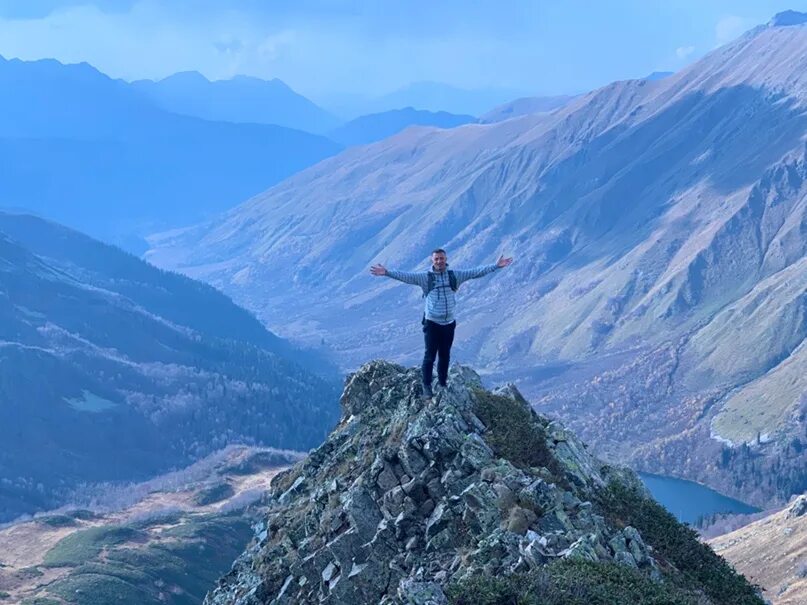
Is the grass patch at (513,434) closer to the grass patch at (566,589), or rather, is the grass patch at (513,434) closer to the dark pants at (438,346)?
the dark pants at (438,346)

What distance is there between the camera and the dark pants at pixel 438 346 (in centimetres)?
3222

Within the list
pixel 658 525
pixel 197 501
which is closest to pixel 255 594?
pixel 658 525

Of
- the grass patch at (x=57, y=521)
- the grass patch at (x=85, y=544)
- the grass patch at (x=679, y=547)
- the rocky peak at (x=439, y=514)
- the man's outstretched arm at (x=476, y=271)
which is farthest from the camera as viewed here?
the grass patch at (x=57, y=521)

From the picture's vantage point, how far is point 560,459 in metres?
33.5

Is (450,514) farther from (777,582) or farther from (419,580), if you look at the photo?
(777,582)

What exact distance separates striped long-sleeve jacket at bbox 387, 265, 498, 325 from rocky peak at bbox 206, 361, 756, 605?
297 cm

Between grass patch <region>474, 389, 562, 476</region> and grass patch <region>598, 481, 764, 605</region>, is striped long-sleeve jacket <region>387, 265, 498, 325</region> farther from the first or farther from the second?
grass patch <region>598, 481, 764, 605</region>

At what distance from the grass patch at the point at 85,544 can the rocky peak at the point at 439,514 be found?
96.3 m

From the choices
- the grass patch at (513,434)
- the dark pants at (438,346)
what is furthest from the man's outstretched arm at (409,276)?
the grass patch at (513,434)

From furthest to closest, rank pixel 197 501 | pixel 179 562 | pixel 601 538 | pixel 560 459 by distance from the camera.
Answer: pixel 197 501 < pixel 179 562 < pixel 560 459 < pixel 601 538

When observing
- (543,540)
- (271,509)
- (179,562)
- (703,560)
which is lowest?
(703,560)

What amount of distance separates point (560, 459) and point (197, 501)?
496 feet

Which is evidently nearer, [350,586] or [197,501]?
[350,586]

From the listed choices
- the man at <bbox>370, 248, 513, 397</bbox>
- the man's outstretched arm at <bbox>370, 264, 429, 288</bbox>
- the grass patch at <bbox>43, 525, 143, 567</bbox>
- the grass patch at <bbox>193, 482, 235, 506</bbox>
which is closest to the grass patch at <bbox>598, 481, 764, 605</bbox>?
the man at <bbox>370, 248, 513, 397</bbox>
